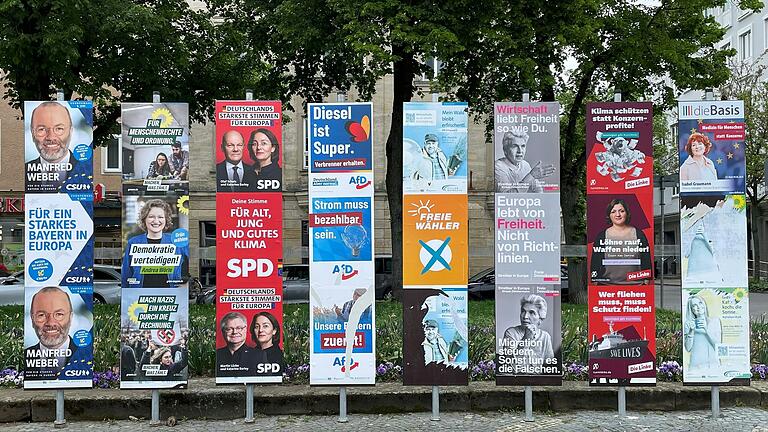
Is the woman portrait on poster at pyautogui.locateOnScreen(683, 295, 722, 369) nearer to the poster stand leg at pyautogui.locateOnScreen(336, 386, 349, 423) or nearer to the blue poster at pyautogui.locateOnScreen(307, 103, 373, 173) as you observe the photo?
the poster stand leg at pyautogui.locateOnScreen(336, 386, 349, 423)

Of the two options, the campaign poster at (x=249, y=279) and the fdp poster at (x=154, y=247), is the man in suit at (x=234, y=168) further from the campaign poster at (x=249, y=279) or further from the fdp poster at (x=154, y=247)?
the fdp poster at (x=154, y=247)

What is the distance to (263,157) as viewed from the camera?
7590mm

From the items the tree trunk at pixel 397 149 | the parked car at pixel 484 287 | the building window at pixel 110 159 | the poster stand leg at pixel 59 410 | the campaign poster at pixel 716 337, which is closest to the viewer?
the poster stand leg at pixel 59 410

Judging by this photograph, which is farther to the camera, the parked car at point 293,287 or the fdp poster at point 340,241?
the parked car at point 293,287

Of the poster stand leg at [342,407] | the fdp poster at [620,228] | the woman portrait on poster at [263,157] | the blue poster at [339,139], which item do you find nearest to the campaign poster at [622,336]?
the fdp poster at [620,228]

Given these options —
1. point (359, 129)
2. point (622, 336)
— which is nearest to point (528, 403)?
point (622, 336)

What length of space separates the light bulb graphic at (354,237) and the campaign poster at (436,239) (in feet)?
1.39

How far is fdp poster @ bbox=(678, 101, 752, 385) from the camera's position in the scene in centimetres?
763

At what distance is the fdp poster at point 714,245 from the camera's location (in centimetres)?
763

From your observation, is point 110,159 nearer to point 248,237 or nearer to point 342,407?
point 248,237

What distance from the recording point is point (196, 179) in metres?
32.8

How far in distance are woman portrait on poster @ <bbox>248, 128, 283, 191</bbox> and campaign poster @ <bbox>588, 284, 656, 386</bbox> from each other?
3.23 metres

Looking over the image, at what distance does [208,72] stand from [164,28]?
224cm

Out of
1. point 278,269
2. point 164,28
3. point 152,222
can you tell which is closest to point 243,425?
point 278,269
